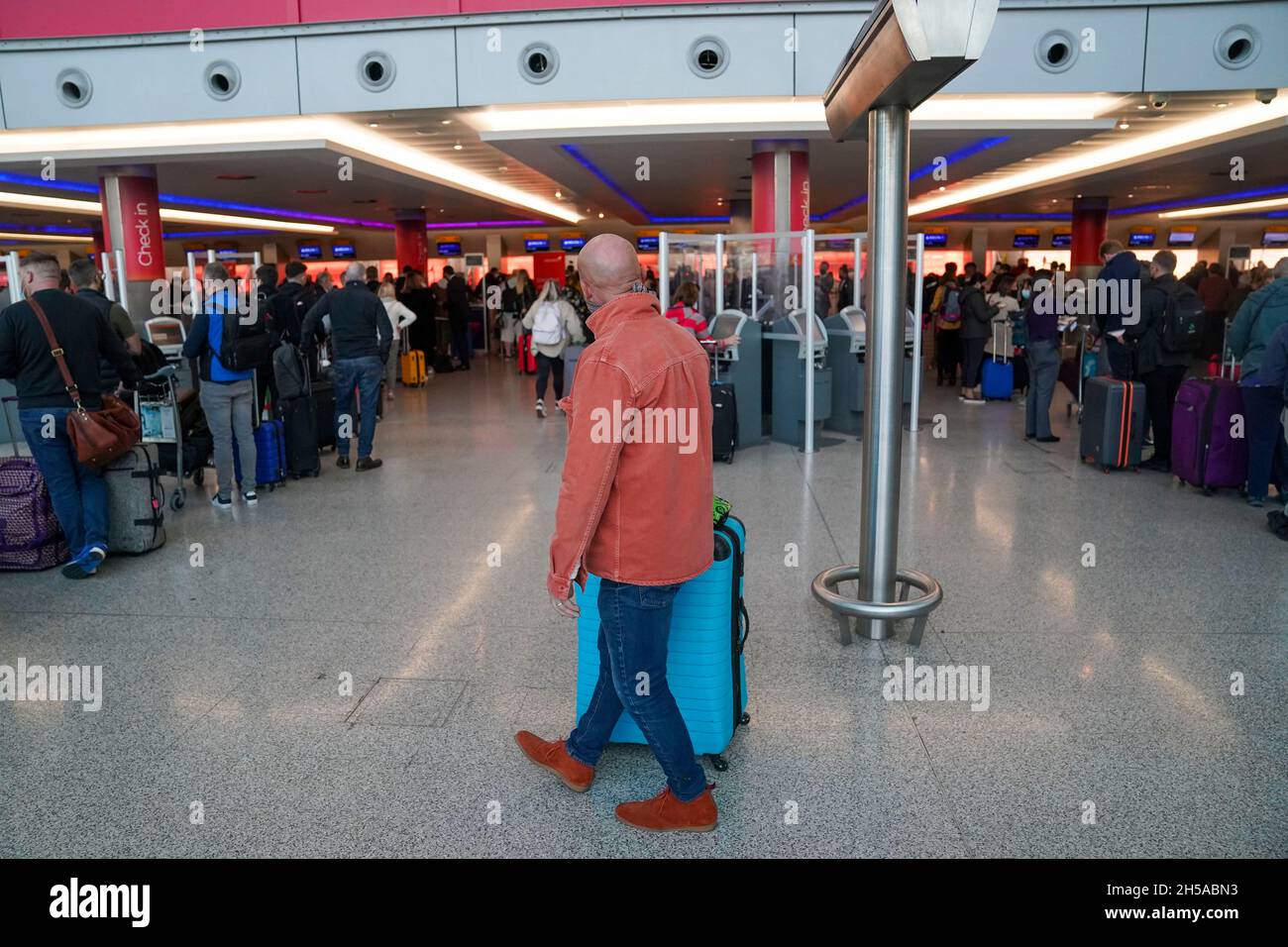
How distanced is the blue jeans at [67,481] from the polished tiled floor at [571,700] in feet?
0.96

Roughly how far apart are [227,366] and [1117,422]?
679cm

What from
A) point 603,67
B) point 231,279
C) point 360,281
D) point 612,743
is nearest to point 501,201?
point 603,67

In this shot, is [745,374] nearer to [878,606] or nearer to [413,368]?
[878,606]

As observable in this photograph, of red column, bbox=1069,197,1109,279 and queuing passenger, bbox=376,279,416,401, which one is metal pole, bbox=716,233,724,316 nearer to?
queuing passenger, bbox=376,279,416,401

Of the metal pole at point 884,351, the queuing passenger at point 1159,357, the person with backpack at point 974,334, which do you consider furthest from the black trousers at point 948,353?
the metal pole at point 884,351

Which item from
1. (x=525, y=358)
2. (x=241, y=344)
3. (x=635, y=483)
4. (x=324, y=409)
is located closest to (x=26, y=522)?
(x=241, y=344)

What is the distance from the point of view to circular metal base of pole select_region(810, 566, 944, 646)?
3869 mm

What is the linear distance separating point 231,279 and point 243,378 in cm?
71

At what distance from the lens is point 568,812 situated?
9.23ft

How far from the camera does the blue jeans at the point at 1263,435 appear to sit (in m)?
6.32

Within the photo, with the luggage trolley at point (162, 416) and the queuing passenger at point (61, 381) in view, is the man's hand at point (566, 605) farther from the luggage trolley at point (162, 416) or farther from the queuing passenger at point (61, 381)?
the luggage trolley at point (162, 416)

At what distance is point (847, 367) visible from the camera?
9.62 metres

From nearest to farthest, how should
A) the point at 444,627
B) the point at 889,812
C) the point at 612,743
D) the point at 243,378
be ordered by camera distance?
the point at 889,812 < the point at 612,743 < the point at 444,627 < the point at 243,378
